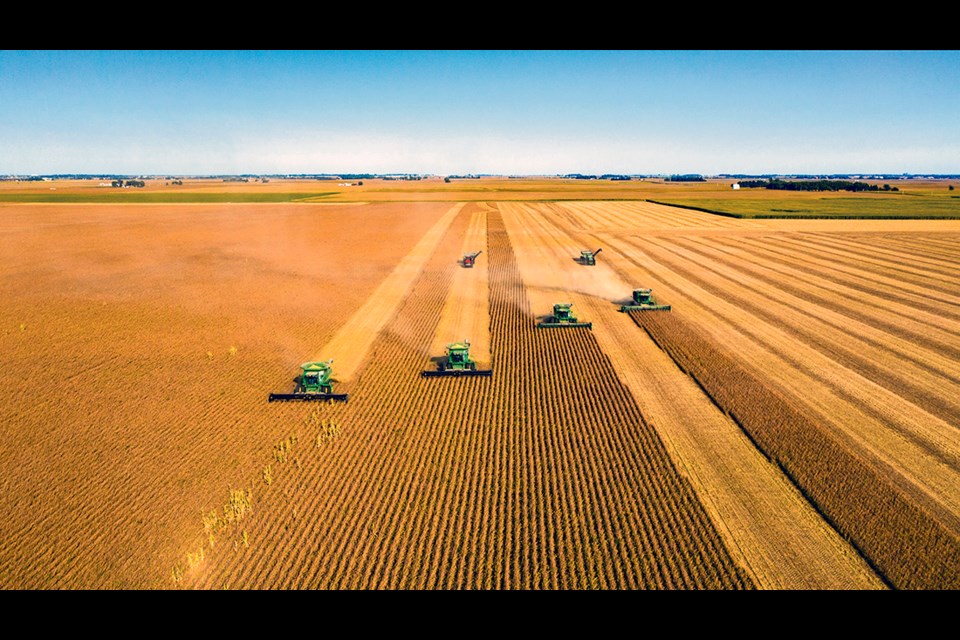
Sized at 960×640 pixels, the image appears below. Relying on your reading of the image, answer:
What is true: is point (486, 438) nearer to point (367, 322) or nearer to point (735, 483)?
point (735, 483)

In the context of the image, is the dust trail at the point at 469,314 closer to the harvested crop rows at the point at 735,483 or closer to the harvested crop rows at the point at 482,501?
the harvested crop rows at the point at 482,501

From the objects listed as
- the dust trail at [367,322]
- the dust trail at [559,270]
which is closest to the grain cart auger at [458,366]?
the dust trail at [367,322]

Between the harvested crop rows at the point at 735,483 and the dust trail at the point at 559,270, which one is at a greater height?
the dust trail at the point at 559,270

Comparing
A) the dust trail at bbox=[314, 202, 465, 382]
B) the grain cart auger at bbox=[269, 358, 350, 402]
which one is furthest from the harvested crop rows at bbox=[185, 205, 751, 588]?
the dust trail at bbox=[314, 202, 465, 382]

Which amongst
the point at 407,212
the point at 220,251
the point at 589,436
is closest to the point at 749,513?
the point at 589,436
